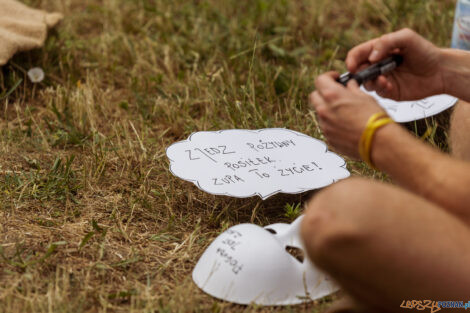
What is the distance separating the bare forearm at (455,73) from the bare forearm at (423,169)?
1.49 ft

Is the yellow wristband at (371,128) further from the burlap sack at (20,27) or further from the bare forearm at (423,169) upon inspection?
the burlap sack at (20,27)

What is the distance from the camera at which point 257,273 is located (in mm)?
1245

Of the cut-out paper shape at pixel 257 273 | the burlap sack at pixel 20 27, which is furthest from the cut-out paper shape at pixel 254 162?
the burlap sack at pixel 20 27

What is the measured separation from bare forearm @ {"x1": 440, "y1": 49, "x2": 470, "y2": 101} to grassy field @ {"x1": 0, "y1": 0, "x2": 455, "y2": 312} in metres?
0.32

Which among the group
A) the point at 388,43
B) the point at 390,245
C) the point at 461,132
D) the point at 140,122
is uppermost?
the point at 388,43

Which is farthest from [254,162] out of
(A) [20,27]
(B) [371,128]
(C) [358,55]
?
(A) [20,27]

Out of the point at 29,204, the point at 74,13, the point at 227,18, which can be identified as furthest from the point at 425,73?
the point at 74,13

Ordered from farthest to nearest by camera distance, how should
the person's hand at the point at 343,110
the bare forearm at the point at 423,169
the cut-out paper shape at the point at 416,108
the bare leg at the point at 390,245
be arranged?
the cut-out paper shape at the point at 416,108
the person's hand at the point at 343,110
the bare forearm at the point at 423,169
the bare leg at the point at 390,245

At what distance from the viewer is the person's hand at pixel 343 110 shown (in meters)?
1.17

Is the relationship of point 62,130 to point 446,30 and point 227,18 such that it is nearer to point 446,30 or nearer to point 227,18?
point 227,18

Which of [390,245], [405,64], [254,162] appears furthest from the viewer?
[254,162]

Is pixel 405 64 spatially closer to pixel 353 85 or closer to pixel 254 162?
pixel 353 85

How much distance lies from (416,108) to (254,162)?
629 millimetres

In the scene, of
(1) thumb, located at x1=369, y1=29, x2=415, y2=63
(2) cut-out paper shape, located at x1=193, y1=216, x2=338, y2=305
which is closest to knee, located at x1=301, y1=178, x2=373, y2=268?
(2) cut-out paper shape, located at x1=193, y1=216, x2=338, y2=305
